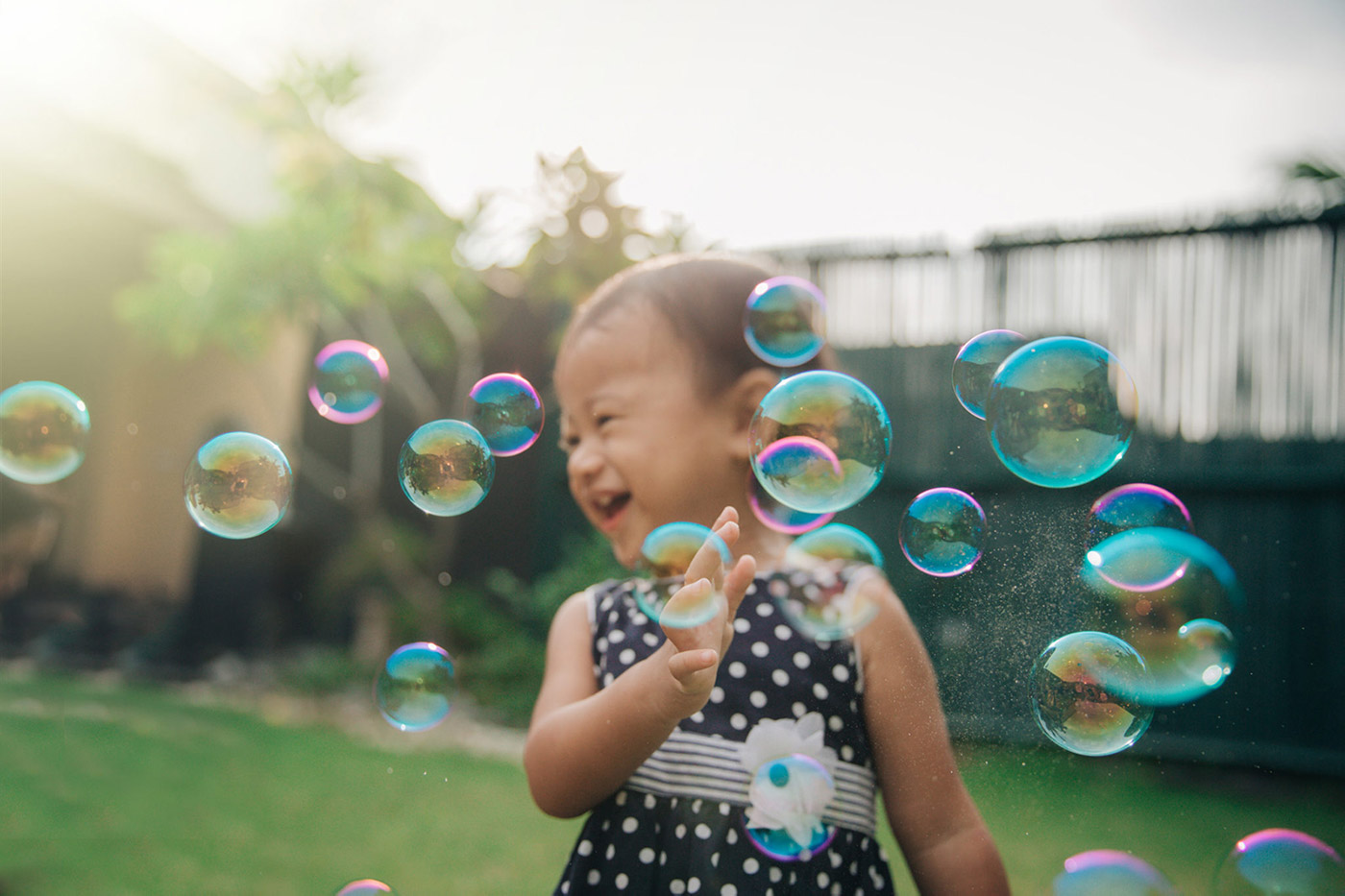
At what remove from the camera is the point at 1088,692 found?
1.21m

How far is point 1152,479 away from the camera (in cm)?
364

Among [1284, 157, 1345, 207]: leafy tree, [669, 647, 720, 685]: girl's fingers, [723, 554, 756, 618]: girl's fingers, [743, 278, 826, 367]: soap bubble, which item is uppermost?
[1284, 157, 1345, 207]: leafy tree

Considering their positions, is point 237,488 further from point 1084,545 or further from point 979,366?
point 1084,545

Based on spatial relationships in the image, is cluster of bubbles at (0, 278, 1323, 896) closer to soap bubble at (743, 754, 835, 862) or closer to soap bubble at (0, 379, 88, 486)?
soap bubble at (743, 754, 835, 862)

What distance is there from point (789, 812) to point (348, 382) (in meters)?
1.35

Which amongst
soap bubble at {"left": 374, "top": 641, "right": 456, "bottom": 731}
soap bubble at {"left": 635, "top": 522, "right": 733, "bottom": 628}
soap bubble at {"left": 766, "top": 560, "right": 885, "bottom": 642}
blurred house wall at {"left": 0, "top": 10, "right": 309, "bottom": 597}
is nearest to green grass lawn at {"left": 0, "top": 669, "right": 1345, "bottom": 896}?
soap bubble at {"left": 766, "top": 560, "right": 885, "bottom": 642}

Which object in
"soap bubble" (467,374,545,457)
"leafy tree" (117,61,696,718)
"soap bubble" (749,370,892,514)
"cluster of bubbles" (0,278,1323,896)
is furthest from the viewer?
"leafy tree" (117,61,696,718)

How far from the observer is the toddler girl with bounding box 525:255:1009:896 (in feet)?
3.50

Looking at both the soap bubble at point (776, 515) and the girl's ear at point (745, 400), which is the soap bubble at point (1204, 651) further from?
the girl's ear at point (745, 400)

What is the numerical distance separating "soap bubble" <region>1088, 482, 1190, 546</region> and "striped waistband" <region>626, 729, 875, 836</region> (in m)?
0.48

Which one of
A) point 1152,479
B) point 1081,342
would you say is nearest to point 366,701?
point 1152,479

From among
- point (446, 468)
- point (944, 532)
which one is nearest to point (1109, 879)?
point (944, 532)

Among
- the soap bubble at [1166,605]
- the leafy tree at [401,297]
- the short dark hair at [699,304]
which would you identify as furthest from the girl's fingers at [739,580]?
the leafy tree at [401,297]

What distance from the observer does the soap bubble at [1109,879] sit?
3.77ft
